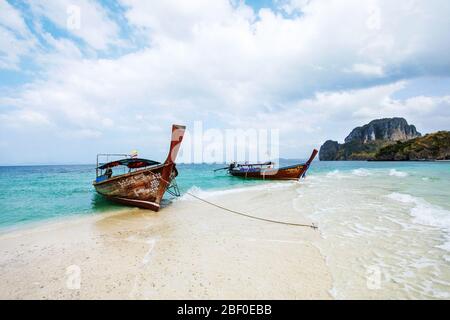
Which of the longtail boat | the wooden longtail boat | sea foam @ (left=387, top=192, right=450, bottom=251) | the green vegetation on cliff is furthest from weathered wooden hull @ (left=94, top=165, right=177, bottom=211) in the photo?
the green vegetation on cliff

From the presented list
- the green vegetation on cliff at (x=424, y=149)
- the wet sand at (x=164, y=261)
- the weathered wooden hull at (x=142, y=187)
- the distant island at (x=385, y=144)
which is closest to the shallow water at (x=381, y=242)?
the wet sand at (x=164, y=261)

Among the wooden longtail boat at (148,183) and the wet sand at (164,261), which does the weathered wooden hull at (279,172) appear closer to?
the wooden longtail boat at (148,183)

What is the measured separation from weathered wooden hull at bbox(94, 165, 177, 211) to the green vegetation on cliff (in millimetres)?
118809

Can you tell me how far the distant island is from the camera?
318 ft

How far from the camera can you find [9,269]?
5.28m

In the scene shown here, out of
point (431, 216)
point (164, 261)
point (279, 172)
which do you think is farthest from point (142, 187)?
point (279, 172)

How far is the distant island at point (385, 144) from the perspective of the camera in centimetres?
9688

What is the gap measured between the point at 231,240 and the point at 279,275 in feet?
8.27

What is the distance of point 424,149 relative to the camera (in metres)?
93.7

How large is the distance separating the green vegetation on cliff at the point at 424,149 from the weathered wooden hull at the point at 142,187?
4678 inches

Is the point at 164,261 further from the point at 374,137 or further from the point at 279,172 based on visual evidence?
the point at 374,137

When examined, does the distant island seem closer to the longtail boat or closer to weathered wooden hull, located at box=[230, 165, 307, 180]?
the longtail boat
